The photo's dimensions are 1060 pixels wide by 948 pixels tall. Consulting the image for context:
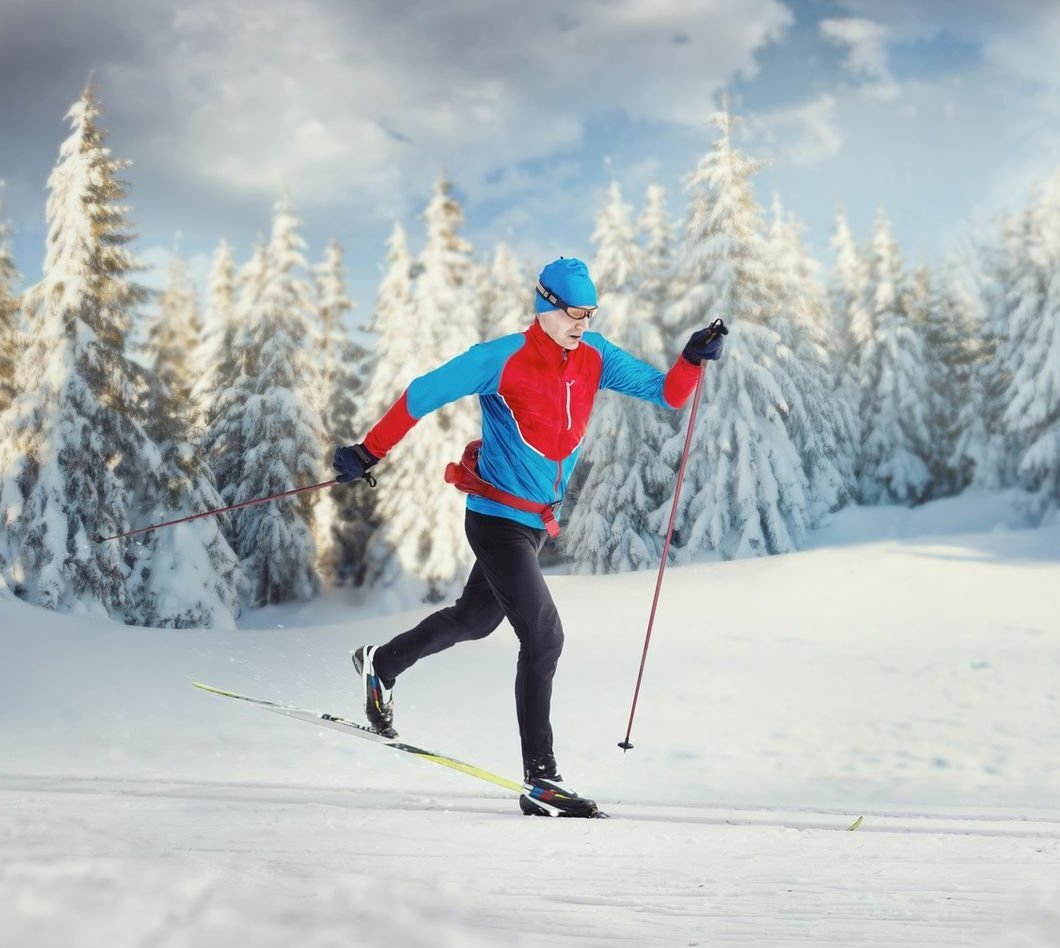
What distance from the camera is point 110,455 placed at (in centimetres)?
1802

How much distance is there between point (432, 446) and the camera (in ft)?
84.0

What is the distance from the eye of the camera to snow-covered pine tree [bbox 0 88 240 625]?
17.0 meters

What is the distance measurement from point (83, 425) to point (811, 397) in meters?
18.1

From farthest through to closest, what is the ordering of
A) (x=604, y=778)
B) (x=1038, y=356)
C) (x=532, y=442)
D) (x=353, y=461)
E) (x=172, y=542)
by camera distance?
1. (x=1038, y=356)
2. (x=172, y=542)
3. (x=604, y=778)
4. (x=353, y=461)
5. (x=532, y=442)

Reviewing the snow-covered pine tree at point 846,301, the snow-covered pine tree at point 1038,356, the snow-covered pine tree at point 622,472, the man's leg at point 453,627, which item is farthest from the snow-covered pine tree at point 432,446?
the man's leg at point 453,627

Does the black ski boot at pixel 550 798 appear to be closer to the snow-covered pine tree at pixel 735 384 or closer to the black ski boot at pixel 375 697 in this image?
the black ski boot at pixel 375 697

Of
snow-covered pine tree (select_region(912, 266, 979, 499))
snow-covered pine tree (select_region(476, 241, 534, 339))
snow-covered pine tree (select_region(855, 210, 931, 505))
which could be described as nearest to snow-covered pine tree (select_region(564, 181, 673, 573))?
snow-covered pine tree (select_region(476, 241, 534, 339))

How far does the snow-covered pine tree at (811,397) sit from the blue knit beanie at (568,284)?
67.1ft

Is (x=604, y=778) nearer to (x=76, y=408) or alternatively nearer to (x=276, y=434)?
(x=76, y=408)

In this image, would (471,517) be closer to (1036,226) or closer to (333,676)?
(333,676)

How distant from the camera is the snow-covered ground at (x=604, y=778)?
2.03 m

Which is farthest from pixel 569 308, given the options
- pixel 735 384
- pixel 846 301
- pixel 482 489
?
pixel 846 301

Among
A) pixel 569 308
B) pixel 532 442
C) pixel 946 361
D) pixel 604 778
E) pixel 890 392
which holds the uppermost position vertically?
pixel 946 361

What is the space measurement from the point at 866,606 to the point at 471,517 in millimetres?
8798
